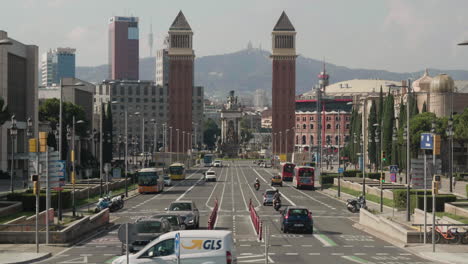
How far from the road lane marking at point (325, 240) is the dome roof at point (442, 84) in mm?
82009

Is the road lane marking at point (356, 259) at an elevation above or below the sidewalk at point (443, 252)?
above

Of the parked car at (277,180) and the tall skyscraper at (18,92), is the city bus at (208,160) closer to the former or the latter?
the tall skyscraper at (18,92)

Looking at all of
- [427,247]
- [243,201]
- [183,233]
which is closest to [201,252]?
[183,233]

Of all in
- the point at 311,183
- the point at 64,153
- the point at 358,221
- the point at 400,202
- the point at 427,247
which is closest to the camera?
the point at 427,247

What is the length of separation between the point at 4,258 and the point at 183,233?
1090cm

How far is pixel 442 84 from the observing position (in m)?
118

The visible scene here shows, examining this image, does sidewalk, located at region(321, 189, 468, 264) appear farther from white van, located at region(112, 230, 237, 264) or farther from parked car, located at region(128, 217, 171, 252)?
white van, located at region(112, 230, 237, 264)

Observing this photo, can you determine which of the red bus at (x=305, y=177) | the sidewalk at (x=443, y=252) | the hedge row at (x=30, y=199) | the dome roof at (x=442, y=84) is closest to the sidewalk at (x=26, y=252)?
the sidewalk at (x=443, y=252)

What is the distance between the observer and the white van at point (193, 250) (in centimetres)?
2209

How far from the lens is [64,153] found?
110625mm

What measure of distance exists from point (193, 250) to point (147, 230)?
8433 mm

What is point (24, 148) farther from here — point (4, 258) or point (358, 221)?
point (4, 258)

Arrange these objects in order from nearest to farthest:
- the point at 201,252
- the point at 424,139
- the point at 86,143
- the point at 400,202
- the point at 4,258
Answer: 1. the point at 201,252
2. the point at 4,258
3. the point at 424,139
4. the point at 400,202
5. the point at 86,143

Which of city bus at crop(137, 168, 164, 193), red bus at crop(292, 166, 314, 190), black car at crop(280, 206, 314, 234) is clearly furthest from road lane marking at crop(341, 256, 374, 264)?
red bus at crop(292, 166, 314, 190)
